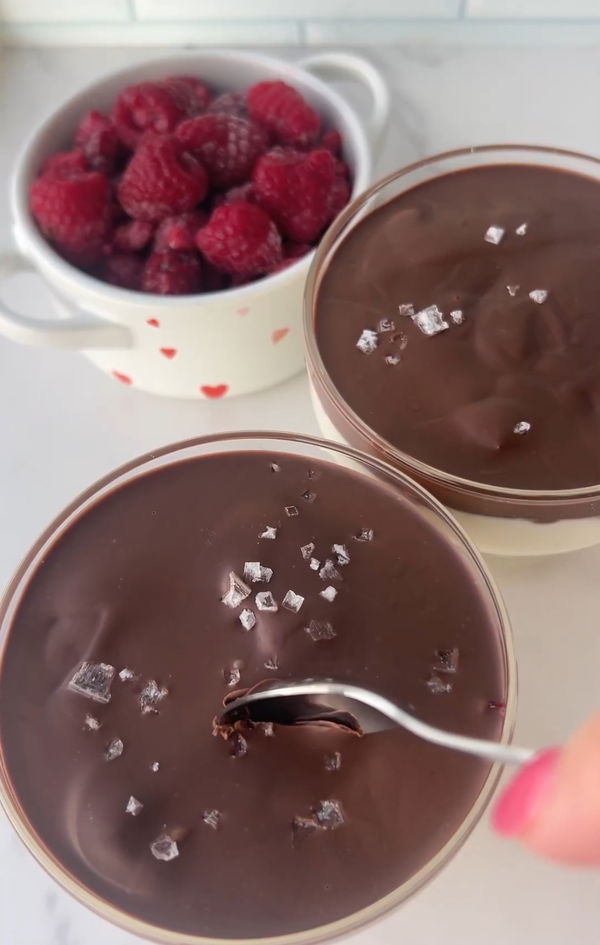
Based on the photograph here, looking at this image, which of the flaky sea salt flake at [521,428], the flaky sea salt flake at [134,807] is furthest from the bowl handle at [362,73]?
the flaky sea salt flake at [134,807]

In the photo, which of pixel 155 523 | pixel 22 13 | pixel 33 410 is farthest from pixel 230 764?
pixel 22 13

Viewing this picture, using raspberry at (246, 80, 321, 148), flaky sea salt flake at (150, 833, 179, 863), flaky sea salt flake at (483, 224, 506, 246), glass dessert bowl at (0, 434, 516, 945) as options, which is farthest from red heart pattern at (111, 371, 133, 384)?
flaky sea salt flake at (150, 833, 179, 863)

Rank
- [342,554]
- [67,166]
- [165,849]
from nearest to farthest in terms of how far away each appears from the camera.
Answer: [165,849] → [342,554] → [67,166]

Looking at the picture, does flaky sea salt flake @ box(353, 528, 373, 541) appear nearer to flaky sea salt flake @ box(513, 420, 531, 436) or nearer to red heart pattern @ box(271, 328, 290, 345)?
flaky sea salt flake @ box(513, 420, 531, 436)

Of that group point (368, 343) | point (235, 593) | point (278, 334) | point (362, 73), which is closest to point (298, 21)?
point (362, 73)

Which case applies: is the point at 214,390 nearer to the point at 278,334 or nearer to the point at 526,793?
the point at 278,334

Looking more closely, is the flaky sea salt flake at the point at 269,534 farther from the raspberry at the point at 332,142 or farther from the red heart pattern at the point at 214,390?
the raspberry at the point at 332,142
